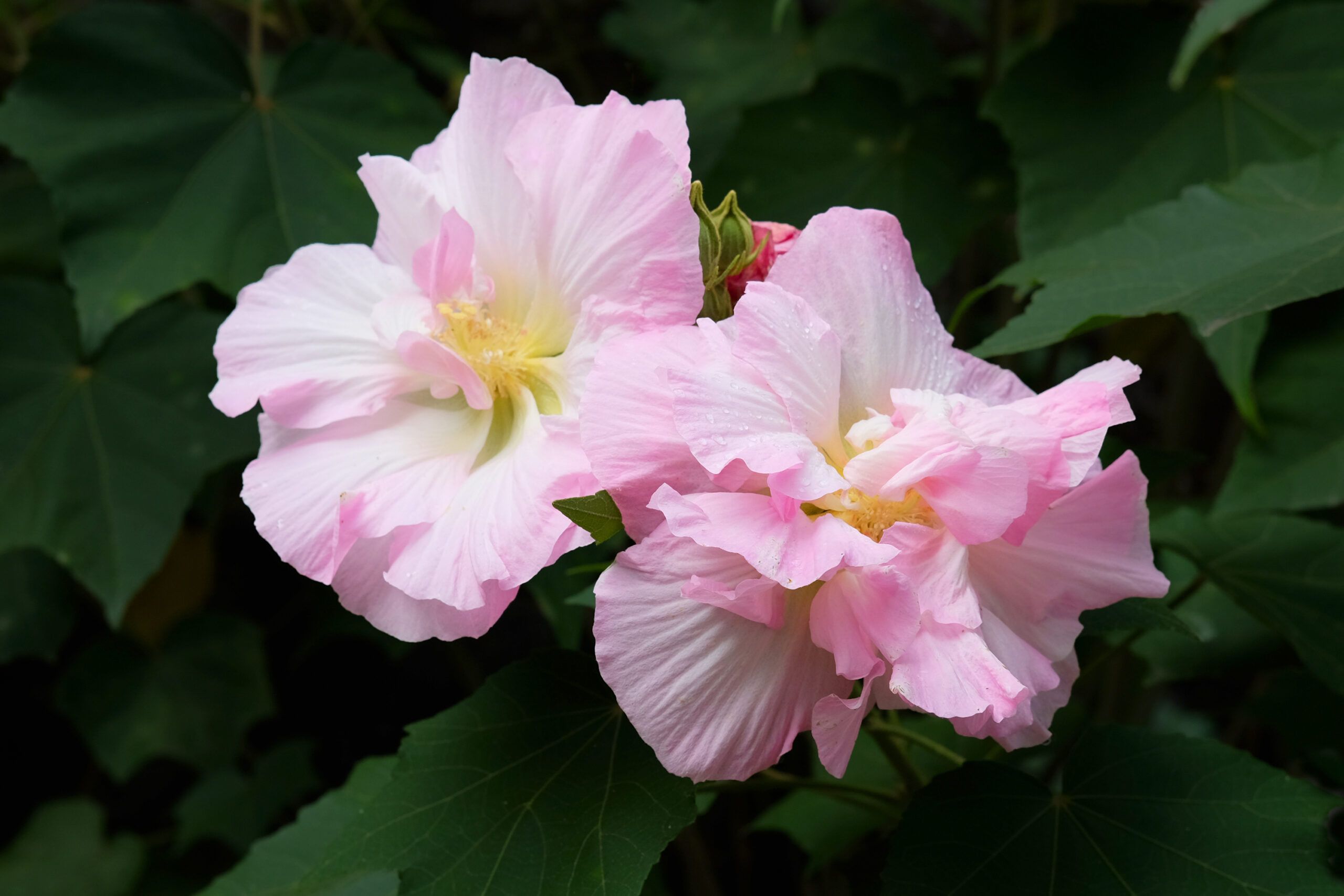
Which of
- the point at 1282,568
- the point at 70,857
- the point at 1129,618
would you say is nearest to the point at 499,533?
the point at 1129,618

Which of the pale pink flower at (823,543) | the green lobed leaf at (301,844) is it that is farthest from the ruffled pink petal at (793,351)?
the green lobed leaf at (301,844)

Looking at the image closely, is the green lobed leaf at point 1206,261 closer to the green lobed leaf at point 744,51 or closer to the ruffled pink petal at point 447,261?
the ruffled pink petal at point 447,261

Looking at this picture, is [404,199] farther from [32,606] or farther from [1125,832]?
[32,606]

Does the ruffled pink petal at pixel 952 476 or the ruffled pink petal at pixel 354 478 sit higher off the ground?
the ruffled pink petal at pixel 952 476

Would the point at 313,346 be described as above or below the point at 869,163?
above

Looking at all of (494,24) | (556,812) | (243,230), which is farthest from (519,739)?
(494,24)

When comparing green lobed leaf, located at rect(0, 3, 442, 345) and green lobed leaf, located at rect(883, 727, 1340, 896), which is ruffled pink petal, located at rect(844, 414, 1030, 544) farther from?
green lobed leaf, located at rect(0, 3, 442, 345)

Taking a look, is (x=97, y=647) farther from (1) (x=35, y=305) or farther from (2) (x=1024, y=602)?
(2) (x=1024, y=602)
